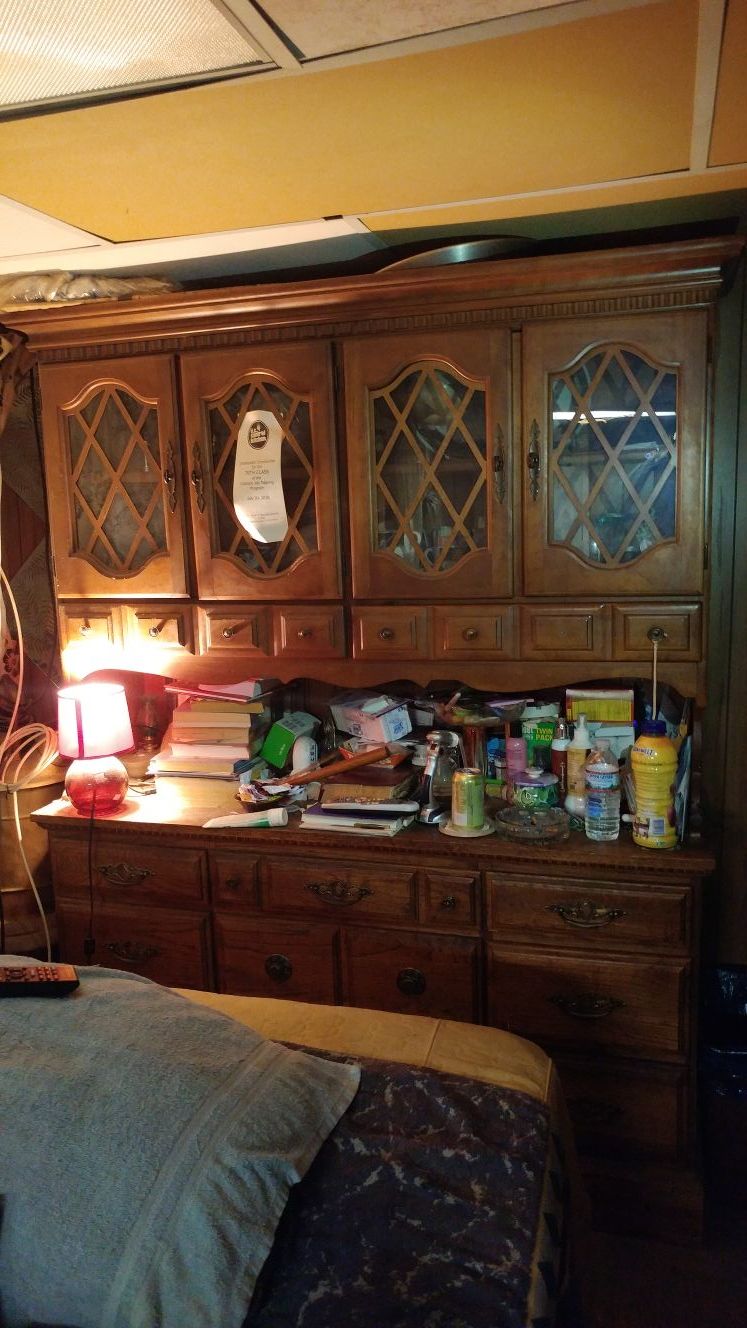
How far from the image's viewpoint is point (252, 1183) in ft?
3.33

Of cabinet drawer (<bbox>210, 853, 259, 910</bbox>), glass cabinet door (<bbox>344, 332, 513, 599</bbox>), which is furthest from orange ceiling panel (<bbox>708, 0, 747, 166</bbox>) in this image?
cabinet drawer (<bbox>210, 853, 259, 910</bbox>)

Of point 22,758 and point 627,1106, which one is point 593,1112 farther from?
point 22,758

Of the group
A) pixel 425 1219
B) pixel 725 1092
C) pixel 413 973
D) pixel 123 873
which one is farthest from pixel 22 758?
pixel 725 1092

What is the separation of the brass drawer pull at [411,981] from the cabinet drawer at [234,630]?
84 cm

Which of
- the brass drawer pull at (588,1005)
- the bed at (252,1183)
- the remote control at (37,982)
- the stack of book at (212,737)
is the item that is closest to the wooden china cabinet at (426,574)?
the brass drawer pull at (588,1005)

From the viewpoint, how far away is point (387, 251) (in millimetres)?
2109

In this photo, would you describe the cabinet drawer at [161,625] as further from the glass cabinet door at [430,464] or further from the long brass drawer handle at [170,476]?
the glass cabinet door at [430,464]

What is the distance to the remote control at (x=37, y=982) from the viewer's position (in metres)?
1.32

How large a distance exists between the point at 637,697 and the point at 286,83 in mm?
1493

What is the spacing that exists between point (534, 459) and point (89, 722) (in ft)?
4.19

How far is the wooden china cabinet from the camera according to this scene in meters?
1.89

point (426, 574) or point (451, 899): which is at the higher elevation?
point (426, 574)

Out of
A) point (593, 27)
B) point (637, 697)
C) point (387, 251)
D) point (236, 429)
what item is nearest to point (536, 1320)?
point (637, 697)

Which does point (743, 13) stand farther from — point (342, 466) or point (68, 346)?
point (68, 346)
